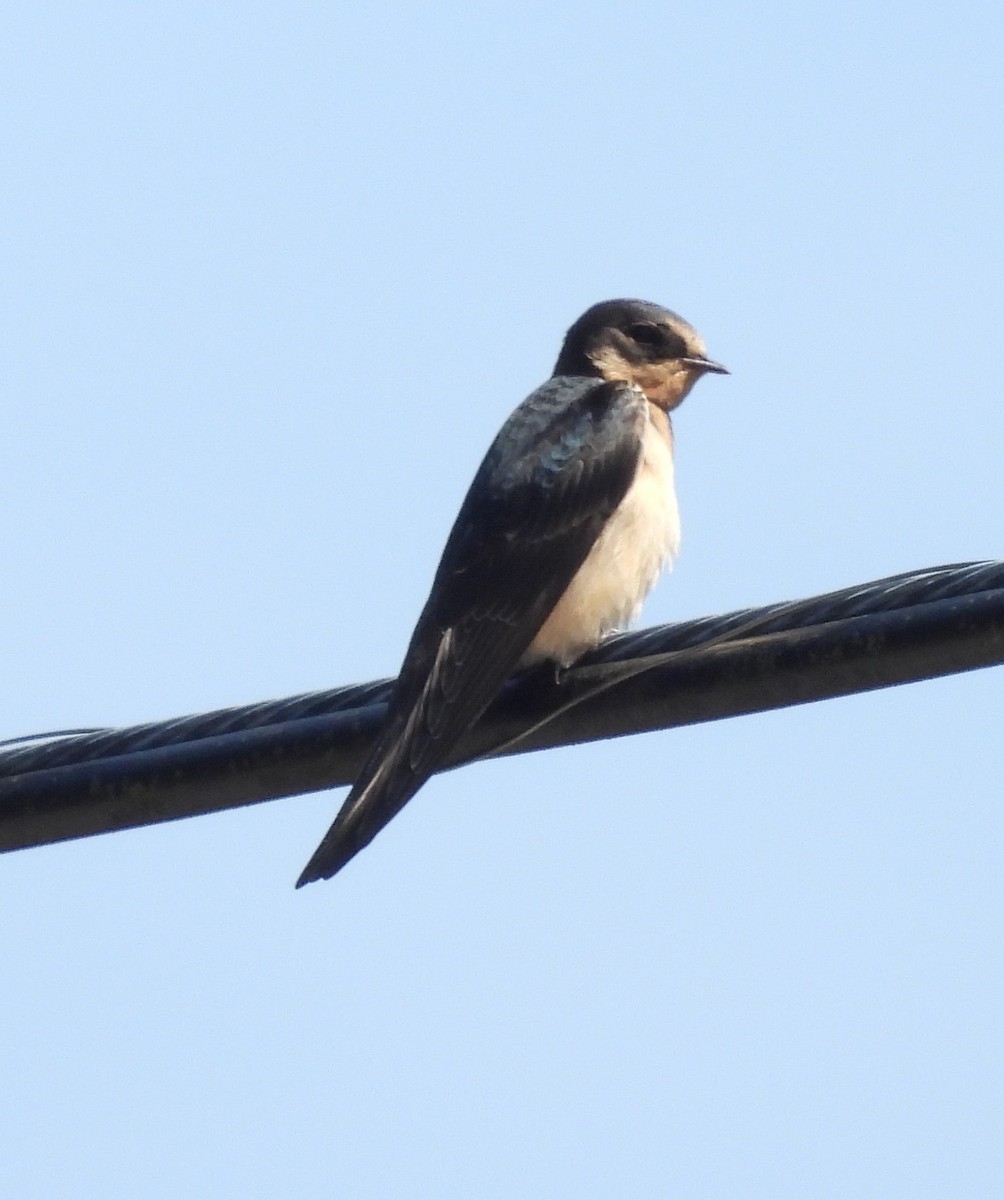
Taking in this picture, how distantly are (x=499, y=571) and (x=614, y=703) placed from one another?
161cm

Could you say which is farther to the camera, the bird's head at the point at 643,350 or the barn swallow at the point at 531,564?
the bird's head at the point at 643,350

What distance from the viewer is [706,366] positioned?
7.66 meters

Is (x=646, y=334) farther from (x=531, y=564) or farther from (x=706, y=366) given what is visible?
(x=531, y=564)

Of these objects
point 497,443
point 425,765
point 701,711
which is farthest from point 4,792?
point 497,443

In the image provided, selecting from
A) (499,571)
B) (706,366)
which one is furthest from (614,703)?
(706,366)

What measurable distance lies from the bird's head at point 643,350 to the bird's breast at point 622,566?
0.93 meters

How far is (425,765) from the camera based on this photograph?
5.02 metres

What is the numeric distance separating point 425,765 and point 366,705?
0.46 m

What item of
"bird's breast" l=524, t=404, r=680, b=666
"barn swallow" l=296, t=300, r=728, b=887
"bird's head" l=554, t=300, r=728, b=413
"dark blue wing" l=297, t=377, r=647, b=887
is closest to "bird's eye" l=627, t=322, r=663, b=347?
"bird's head" l=554, t=300, r=728, b=413

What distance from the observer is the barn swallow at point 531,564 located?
4969 mm

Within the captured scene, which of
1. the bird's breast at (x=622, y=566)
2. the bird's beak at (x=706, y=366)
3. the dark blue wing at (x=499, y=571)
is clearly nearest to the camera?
the dark blue wing at (x=499, y=571)

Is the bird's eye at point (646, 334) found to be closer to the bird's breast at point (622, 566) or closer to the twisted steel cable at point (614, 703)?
the bird's breast at point (622, 566)

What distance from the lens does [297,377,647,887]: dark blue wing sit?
4895mm

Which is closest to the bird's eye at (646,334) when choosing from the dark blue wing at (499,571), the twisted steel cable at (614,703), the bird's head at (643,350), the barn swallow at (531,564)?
the bird's head at (643,350)
